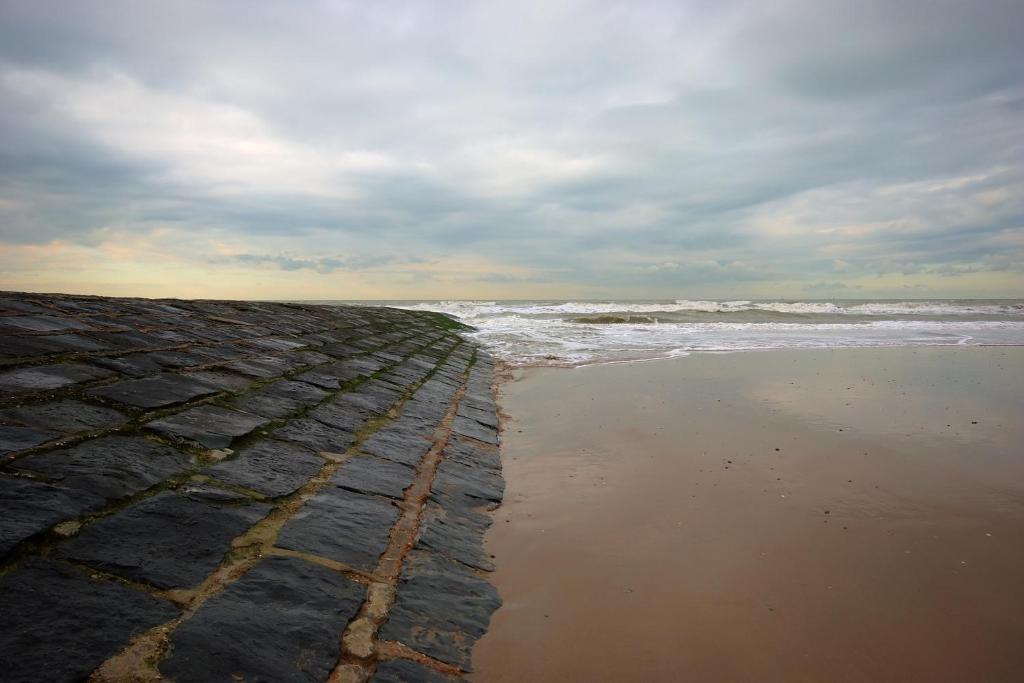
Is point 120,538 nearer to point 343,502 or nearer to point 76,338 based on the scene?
point 343,502

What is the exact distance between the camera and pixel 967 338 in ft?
63.6

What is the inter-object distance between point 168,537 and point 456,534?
66.7 inches

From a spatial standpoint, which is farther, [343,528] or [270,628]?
[343,528]

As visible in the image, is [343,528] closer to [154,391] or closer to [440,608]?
[440,608]

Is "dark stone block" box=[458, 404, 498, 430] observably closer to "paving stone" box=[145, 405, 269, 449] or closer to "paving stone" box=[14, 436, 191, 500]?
"paving stone" box=[145, 405, 269, 449]

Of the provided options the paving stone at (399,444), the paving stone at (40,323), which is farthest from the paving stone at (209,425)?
the paving stone at (40,323)

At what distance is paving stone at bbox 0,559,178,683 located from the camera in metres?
1.58

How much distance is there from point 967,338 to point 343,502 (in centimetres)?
2356

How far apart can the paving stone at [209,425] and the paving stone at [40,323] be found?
209 centimetres

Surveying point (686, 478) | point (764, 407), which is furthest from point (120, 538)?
point (764, 407)

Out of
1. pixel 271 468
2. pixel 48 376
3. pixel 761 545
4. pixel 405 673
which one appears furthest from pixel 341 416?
pixel 761 545

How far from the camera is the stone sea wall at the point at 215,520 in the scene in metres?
1.85

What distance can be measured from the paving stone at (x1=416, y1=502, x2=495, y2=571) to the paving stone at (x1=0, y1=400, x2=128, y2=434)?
6.48 ft

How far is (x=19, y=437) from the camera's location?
273 cm
